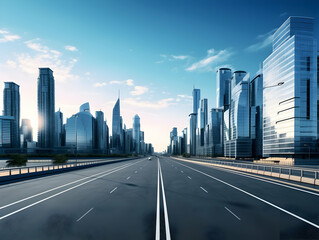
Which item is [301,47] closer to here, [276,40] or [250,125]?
[276,40]

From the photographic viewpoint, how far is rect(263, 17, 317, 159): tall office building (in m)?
75.6

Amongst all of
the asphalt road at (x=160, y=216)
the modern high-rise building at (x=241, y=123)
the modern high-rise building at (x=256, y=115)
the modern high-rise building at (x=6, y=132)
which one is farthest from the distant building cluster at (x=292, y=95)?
the modern high-rise building at (x=6, y=132)

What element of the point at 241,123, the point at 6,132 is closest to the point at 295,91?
the point at 241,123

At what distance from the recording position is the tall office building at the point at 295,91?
248 feet

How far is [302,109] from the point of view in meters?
76.1

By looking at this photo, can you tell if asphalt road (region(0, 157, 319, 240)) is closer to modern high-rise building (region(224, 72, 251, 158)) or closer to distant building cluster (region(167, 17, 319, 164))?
distant building cluster (region(167, 17, 319, 164))

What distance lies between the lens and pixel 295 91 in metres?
77.4

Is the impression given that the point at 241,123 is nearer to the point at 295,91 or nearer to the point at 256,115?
the point at 256,115

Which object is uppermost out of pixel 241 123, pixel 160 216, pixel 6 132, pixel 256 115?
pixel 256 115

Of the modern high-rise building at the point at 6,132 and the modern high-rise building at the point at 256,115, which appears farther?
the modern high-rise building at the point at 6,132

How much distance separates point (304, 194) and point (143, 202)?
38.9 feet

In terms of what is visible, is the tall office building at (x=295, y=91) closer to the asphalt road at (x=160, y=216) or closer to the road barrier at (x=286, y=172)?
the road barrier at (x=286, y=172)

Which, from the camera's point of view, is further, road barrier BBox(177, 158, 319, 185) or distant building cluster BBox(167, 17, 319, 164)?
distant building cluster BBox(167, 17, 319, 164)

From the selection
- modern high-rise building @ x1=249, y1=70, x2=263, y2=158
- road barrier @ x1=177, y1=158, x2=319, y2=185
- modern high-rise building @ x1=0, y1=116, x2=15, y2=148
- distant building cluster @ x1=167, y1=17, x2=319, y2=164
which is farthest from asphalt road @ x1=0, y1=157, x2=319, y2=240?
modern high-rise building @ x1=0, y1=116, x2=15, y2=148
